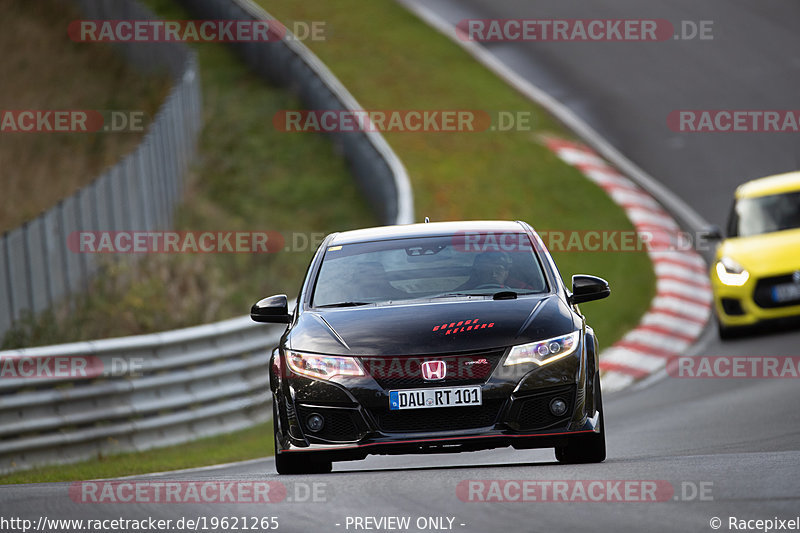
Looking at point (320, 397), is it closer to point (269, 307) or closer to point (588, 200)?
point (269, 307)

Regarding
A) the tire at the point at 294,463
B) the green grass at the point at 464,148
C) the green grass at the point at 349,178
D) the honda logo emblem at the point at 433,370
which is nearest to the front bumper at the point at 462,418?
the honda logo emblem at the point at 433,370

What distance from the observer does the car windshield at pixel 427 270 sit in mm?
8484

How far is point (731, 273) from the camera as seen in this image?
52.3 ft

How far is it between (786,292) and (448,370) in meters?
8.95

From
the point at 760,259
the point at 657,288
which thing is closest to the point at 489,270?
the point at 760,259

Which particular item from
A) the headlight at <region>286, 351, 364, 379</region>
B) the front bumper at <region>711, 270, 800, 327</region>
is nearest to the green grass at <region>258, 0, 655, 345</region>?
the front bumper at <region>711, 270, 800, 327</region>

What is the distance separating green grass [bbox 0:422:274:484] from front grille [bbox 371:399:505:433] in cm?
414

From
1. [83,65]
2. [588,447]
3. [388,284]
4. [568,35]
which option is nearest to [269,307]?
[388,284]

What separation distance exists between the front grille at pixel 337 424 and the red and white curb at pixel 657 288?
26.4ft

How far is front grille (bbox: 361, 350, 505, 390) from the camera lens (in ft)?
24.5

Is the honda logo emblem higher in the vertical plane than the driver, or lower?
lower

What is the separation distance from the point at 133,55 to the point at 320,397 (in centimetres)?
2837

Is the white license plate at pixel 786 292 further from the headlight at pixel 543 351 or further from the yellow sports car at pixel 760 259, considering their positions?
the headlight at pixel 543 351

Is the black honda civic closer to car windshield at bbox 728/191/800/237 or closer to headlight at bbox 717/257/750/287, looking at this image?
headlight at bbox 717/257/750/287
